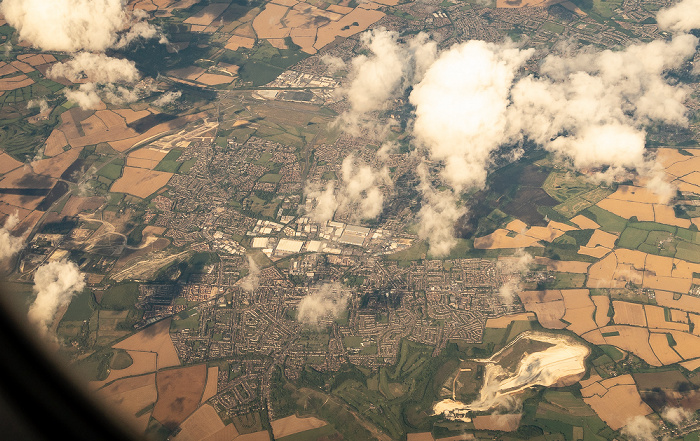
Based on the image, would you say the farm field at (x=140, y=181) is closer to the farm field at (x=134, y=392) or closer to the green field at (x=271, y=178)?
the green field at (x=271, y=178)

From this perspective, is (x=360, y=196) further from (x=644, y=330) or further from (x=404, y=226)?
(x=644, y=330)

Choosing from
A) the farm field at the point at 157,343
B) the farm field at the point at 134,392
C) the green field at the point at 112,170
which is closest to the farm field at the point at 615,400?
the farm field at the point at 157,343

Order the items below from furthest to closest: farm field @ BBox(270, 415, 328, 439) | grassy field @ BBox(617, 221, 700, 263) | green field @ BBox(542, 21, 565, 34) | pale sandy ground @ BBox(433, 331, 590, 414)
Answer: green field @ BBox(542, 21, 565, 34) < grassy field @ BBox(617, 221, 700, 263) < pale sandy ground @ BBox(433, 331, 590, 414) < farm field @ BBox(270, 415, 328, 439)

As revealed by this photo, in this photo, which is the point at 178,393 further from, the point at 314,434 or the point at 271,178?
the point at 271,178

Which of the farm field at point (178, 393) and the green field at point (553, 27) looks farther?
the green field at point (553, 27)

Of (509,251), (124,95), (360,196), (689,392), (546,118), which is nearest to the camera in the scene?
(689,392)

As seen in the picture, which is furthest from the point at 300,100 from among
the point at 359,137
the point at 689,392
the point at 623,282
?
the point at 689,392

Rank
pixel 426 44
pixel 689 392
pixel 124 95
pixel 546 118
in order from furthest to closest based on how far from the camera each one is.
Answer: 1. pixel 426 44
2. pixel 124 95
3. pixel 546 118
4. pixel 689 392

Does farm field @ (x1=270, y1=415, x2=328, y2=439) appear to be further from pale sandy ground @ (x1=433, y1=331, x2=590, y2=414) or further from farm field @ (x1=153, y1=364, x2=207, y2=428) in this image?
pale sandy ground @ (x1=433, y1=331, x2=590, y2=414)

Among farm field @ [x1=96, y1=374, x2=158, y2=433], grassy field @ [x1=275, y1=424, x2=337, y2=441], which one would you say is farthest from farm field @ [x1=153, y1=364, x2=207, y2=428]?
grassy field @ [x1=275, y1=424, x2=337, y2=441]

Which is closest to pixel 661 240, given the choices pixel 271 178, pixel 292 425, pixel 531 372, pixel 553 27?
pixel 531 372

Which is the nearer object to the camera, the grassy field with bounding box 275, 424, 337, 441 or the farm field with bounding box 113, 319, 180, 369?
the grassy field with bounding box 275, 424, 337, 441
